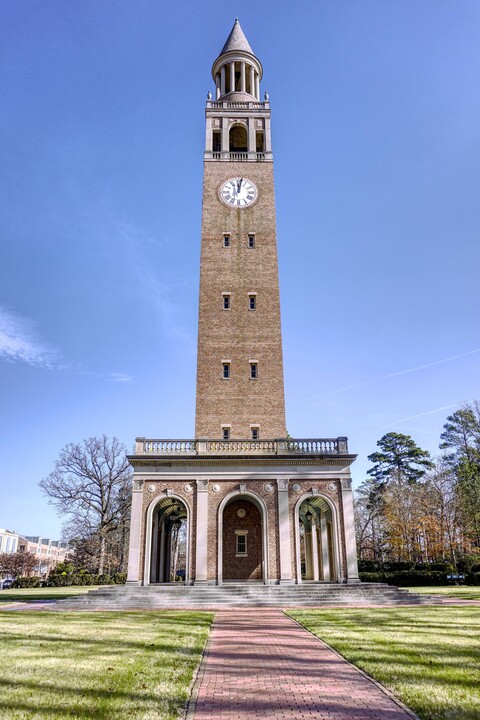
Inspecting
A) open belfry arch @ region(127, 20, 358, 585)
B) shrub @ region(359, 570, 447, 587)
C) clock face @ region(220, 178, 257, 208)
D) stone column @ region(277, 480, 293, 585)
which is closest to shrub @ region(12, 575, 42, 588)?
open belfry arch @ region(127, 20, 358, 585)

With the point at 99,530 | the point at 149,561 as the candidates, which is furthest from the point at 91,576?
the point at 149,561

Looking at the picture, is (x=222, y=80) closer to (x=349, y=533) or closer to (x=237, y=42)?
(x=237, y=42)

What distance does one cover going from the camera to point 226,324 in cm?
3606

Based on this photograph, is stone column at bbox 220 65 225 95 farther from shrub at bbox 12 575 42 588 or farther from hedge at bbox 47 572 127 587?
shrub at bbox 12 575 42 588

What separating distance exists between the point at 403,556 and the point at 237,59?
52110mm

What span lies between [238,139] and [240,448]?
2843cm

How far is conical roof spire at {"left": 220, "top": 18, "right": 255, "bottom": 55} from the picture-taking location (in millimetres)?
45031

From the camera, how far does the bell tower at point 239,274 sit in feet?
111

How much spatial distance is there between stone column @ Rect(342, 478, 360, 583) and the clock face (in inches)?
877

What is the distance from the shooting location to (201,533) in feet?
92.3

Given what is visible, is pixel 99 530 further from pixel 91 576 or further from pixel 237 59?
pixel 237 59

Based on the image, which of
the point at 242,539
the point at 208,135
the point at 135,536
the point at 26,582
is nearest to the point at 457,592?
the point at 242,539

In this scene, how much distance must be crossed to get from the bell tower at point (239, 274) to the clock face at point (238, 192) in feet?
0.25

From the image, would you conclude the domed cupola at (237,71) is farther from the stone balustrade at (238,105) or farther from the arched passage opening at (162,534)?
the arched passage opening at (162,534)
